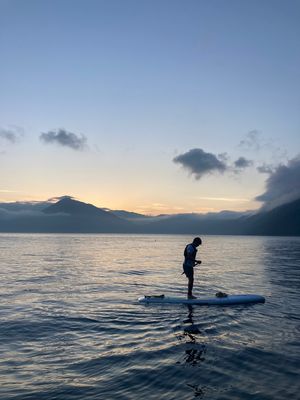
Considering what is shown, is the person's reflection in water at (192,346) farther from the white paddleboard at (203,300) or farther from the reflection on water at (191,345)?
the white paddleboard at (203,300)

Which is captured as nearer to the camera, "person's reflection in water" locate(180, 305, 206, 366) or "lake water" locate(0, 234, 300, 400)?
"lake water" locate(0, 234, 300, 400)

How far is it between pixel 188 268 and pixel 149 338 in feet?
28.4

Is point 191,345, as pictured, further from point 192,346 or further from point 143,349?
point 143,349

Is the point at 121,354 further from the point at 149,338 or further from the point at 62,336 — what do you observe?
the point at 62,336

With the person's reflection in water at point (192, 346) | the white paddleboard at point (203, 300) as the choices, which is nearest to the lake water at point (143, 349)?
the person's reflection in water at point (192, 346)

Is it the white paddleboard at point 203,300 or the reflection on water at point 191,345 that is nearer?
the reflection on water at point 191,345

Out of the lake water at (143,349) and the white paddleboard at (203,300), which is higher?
the white paddleboard at (203,300)

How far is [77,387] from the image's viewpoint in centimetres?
976

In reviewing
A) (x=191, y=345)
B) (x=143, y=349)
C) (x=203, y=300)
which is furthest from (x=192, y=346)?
(x=203, y=300)

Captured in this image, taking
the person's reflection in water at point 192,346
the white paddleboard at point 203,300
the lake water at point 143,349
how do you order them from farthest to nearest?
the white paddleboard at point 203,300 → the person's reflection in water at point 192,346 → the lake water at point 143,349

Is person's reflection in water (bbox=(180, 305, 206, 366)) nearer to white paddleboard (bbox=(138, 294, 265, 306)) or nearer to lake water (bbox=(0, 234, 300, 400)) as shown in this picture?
lake water (bbox=(0, 234, 300, 400))

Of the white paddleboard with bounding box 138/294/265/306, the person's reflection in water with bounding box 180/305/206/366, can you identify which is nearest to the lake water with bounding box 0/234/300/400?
the person's reflection in water with bounding box 180/305/206/366

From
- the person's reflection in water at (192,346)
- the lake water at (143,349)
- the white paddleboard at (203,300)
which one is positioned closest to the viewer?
the lake water at (143,349)

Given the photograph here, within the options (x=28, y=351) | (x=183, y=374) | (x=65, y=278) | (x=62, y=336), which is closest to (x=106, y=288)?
(x=65, y=278)
